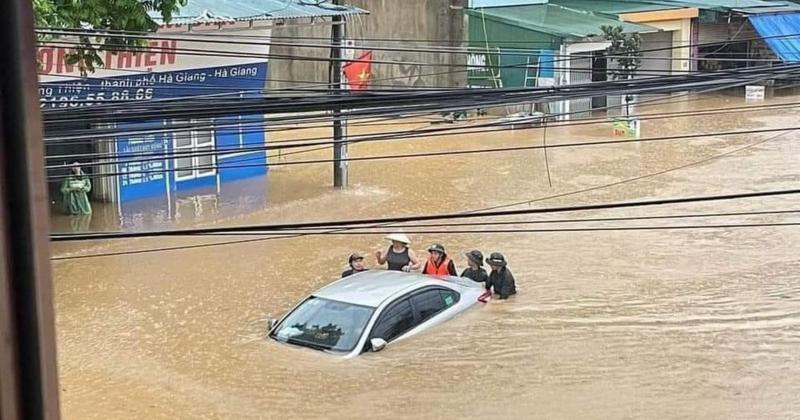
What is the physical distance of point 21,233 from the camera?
27.0 inches

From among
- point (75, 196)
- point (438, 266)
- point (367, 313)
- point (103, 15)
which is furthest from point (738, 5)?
point (103, 15)

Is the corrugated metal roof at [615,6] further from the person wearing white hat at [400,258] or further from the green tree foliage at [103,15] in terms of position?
the green tree foliage at [103,15]

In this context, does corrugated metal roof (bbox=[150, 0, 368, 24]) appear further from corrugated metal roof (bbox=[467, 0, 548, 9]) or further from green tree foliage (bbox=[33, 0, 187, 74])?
corrugated metal roof (bbox=[467, 0, 548, 9])

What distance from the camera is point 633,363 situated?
8953 mm

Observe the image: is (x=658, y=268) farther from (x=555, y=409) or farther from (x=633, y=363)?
(x=555, y=409)

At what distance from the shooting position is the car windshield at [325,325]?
870 centimetres

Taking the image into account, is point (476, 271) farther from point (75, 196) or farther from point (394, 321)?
point (75, 196)

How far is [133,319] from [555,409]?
4491 mm

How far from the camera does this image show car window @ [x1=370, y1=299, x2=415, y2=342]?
878cm

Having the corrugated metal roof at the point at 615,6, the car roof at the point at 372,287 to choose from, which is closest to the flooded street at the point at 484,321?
the car roof at the point at 372,287

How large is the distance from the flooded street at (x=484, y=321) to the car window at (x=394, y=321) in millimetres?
154

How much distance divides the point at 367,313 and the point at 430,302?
33.7 inches

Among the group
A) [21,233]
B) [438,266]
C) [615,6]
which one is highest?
[615,6]

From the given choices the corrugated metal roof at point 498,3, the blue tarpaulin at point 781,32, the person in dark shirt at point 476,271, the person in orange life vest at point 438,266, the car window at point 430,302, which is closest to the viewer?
the car window at point 430,302
